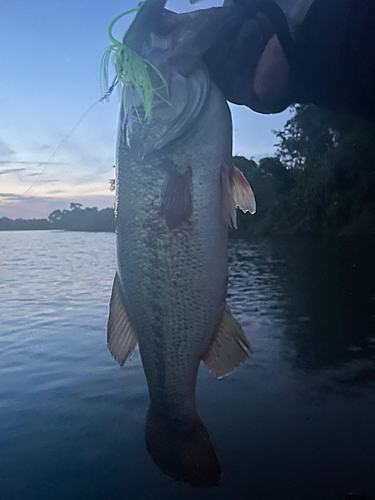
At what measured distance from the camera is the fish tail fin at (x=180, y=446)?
267 cm

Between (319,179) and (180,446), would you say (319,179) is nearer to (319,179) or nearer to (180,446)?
(319,179)

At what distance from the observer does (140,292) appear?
8.30 ft

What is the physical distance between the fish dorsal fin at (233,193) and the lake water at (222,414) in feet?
9.45

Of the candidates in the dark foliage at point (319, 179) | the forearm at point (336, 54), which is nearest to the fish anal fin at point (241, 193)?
the forearm at point (336, 54)

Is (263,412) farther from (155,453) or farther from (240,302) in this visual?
(240,302)

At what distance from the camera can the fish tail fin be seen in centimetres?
267

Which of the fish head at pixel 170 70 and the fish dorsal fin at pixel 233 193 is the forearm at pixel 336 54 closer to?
the fish head at pixel 170 70

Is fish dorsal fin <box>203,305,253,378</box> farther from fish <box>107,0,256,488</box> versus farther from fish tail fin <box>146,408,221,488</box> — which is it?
fish tail fin <box>146,408,221,488</box>

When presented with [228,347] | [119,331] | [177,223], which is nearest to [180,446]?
[228,347]

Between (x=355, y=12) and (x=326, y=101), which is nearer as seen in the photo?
(x=355, y=12)

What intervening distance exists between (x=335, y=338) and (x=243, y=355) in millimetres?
6134

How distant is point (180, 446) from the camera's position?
106 inches

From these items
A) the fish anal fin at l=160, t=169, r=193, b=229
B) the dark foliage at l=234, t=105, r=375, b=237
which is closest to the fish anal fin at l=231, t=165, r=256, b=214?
the fish anal fin at l=160, t=169, r=193, b=229

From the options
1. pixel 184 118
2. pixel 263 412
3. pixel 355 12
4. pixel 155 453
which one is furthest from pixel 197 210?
pixel 263 412
